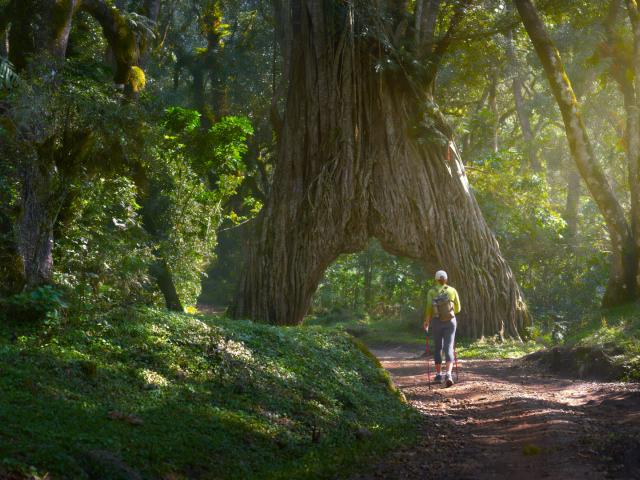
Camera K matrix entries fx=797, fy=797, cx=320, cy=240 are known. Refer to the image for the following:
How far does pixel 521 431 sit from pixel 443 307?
13.8 ft

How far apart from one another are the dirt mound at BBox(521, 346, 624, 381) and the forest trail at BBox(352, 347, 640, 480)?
1.44 feet

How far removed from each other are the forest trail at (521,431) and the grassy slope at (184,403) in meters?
0.49

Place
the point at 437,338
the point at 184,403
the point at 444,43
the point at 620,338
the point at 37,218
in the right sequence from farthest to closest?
the point at 444,43, the point at 620,338, the point at 437,338, the point at 37,218, the point at 184,403

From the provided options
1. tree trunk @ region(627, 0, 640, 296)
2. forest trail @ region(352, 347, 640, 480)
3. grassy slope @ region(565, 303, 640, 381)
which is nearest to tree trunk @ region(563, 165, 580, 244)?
tree trunk @ region(627, 0, 640, 296)

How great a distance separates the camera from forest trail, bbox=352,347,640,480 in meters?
6.98

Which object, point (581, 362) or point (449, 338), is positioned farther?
point (581, 362)

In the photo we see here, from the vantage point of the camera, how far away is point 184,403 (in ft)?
24.3

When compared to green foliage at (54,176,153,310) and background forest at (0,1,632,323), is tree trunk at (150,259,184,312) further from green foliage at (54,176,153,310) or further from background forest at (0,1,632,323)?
green foliage at (54,176,153,310)

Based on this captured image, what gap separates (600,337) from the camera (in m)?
14.0

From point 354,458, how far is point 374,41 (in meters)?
12.7

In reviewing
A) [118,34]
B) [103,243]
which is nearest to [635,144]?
[118,34]

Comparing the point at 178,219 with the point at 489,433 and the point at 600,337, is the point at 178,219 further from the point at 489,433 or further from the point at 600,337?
the point at 489,433

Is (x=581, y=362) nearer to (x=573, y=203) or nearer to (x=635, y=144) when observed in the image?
(x=635, y=144)

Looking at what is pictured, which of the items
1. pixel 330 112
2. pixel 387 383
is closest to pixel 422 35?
pixel 330 112
